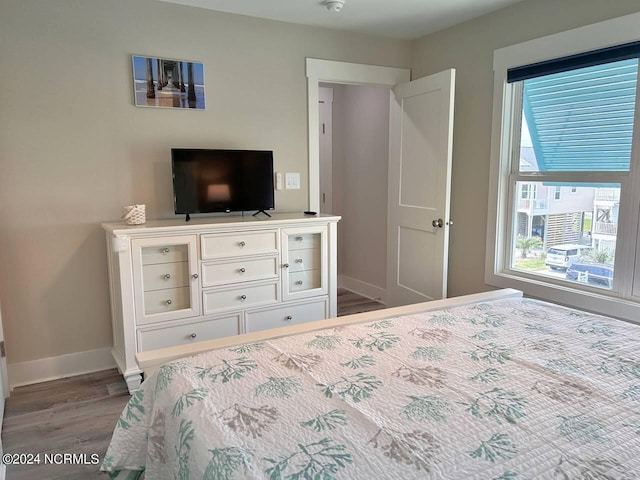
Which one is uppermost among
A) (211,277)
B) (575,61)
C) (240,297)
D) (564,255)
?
(575,61)

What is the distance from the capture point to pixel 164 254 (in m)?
2.69

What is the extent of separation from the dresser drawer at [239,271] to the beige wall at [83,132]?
24.4 inches

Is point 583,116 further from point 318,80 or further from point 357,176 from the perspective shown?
point 357,176

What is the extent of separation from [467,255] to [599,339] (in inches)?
78.3

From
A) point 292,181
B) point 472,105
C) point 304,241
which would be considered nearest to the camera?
point 304,241

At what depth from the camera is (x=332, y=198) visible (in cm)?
518

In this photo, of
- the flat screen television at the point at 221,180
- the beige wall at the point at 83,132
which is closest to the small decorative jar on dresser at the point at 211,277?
the flat screen television at the point at 221,180

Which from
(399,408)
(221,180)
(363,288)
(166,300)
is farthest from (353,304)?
(399,408)

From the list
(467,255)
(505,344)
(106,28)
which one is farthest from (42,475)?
(467,255)

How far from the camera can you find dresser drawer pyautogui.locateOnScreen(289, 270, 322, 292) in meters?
3.12

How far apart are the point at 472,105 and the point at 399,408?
113 inches

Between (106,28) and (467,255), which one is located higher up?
(106,28)

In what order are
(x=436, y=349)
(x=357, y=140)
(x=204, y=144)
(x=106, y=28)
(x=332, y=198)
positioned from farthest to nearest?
(x=332, y=198)
(x=357, y=140)
(x=204, y=144)
(x=106, y=28)
(x=436, y=349)

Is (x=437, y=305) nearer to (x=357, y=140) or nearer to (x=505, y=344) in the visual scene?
(x=505, y=344)
